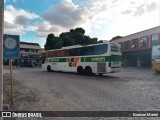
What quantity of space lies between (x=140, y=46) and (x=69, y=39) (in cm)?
1960

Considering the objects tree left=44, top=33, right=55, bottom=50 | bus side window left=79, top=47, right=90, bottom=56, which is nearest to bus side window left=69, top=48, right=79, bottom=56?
bus side window left=79, top=47, right=90, bottom=56

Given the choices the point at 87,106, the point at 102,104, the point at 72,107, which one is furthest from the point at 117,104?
the point at 72,107

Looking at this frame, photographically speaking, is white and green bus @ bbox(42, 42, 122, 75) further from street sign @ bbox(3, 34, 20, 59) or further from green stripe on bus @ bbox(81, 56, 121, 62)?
street sign @ bbox(3, 34, 20, 59)

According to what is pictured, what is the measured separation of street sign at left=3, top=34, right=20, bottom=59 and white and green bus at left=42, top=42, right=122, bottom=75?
36.3ft

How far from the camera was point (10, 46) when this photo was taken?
6.91m

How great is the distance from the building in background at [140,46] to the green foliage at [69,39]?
37.4ft

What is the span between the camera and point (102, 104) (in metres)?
7.05

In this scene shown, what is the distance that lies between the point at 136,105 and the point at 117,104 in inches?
28.0

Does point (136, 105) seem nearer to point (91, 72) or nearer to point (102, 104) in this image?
point (102, 104)

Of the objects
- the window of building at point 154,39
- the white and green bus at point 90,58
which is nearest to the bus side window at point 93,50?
the white and green bus at point 90,58

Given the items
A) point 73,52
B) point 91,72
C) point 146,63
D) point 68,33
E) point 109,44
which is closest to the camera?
point 109,44

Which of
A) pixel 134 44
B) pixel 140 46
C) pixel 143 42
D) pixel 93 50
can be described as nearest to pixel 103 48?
pixel 93 50

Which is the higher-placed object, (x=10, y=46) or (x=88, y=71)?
(x=10, y=46)

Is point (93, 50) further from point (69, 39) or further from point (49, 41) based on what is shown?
point (49, 41)
